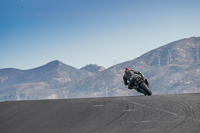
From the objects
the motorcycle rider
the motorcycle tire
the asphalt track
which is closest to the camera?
the asphalt track

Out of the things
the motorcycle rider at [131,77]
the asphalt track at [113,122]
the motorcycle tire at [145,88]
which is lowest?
the asphalt track at [113,122]

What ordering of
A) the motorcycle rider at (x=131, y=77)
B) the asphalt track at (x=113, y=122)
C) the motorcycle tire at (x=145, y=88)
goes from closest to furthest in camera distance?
1. the asphalt track at (x=113, y=122)
2. the motorcycle tire at (x=145, y=88)
3. the motorcycle rider at (x=131, y=77)

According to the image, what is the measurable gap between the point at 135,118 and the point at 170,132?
2.68 m

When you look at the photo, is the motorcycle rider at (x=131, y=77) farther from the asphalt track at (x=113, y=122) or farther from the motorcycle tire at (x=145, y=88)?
the asphalt track at (x=113, y=122)

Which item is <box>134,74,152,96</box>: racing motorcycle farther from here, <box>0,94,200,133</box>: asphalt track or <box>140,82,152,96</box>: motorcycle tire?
<box>0,94,200,133</box>: asphalt track

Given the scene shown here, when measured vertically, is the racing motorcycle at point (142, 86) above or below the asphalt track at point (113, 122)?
above

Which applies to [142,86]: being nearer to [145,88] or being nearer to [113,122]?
[145,88]

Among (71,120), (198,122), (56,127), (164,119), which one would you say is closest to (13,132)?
(56,127)

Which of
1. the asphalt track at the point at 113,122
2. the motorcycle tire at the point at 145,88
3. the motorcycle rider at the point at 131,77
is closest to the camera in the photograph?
the asphalt track at the point at 113,122

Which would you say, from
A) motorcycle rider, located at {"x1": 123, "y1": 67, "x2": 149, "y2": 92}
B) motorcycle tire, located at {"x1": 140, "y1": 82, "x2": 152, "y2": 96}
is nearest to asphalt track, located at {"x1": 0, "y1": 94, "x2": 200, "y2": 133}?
motorcycle tire, located at {"x1": 140, "y1": 82, "x2": 152, "y2": 96}

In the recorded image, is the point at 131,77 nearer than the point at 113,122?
No

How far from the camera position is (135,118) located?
1045 centimetres

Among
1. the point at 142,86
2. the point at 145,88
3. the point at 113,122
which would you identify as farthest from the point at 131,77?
the point at 113,122

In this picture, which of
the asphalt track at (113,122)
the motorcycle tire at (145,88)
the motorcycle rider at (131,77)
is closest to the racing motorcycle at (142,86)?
the motorcycle tire at (145,88)
